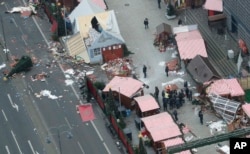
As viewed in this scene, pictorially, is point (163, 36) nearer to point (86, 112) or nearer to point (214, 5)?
point (214, 5)

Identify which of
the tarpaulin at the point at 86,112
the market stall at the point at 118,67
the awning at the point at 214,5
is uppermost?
the awning at the point at 214,5

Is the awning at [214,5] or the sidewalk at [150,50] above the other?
the awning at [214,5]

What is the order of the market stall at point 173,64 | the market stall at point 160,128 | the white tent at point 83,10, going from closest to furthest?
1. the market stall at point 160,128
2. the market stall at point 173,64
3. the white tent at point 83,10

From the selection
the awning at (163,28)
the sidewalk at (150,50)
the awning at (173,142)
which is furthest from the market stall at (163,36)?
the awning at (173,142)

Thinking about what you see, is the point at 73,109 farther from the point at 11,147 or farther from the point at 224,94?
the point at 224,94

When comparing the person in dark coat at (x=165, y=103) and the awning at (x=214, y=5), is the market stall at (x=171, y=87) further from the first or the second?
the awning at (x=214, y=5)

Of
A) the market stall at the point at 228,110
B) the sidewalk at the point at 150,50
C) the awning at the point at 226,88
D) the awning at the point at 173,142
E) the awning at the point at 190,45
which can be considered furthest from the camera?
the awning at the point at 190,45

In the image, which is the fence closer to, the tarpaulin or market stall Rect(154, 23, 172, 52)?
the tarpaulin
